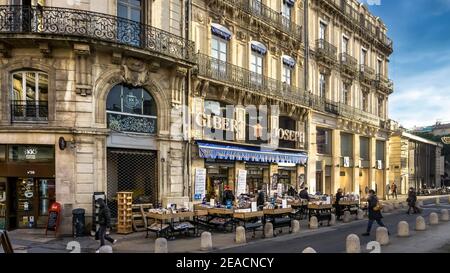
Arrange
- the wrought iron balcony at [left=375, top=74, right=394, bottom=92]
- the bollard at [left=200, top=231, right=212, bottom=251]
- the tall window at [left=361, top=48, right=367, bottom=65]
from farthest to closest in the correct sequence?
the wrought iron balcony at [left=375, top=74, right=394, bottom=92] < the tall window at [left=361, top=48, right=367, bottom=65] < the bollard at [left=200, top=231, right=212, bottom=251]

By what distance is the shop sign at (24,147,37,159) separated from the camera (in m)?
15.2

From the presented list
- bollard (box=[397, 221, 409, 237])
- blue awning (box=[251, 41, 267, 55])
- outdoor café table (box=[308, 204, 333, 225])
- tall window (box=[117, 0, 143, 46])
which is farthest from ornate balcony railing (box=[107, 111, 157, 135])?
bollard (box=[397, 221, 409, 237])

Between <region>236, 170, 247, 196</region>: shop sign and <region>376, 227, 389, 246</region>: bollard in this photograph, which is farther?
<region>236, 170, 247, 196</region>: shop sign

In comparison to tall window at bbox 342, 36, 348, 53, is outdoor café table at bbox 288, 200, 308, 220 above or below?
below

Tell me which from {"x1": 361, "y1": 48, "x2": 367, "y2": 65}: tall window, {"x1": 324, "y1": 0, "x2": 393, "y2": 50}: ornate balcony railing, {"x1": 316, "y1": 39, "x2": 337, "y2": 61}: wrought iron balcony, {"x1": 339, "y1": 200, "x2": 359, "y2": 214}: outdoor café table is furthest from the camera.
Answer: {"x1": 361, "y1": 48, "x2": 367, "y2": 65}: tall window

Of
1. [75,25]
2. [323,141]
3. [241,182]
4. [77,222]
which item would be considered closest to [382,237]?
[77,222]

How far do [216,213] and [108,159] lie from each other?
480cm

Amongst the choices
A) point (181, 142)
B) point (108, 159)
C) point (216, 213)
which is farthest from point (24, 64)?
point (216, 213)

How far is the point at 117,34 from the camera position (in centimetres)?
1622

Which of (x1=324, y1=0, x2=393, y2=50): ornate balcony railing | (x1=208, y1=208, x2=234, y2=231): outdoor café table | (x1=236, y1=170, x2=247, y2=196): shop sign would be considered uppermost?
(x1=324, y1=0, x2=393, y2=50): ornate balcony railing

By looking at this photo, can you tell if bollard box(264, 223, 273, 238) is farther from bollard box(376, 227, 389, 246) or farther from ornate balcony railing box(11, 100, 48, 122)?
ornate balcony railing box(11, 100, 48, 122)

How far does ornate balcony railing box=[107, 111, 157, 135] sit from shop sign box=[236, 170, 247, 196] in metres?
6.25

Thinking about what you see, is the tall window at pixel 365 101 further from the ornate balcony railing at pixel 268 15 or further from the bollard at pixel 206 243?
the bollard at pixel 206 243

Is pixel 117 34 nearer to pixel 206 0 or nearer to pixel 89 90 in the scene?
pixel 89 90
